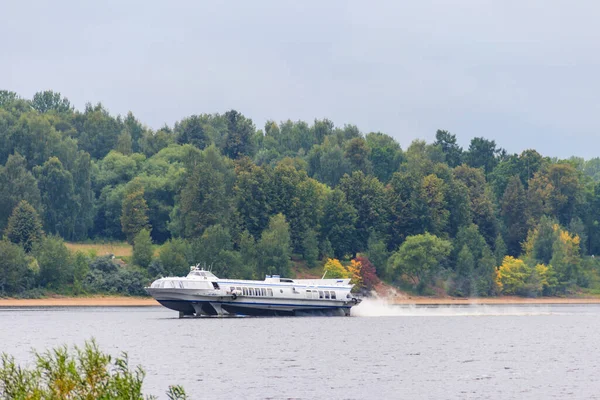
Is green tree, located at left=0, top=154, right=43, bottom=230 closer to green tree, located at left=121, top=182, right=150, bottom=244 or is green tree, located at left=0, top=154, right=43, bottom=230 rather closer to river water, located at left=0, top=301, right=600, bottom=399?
green tree, located at left=121, top=182, right=150, bottom=244

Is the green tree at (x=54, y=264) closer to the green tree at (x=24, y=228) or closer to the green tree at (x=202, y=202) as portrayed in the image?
the green tree at (x=24, y=228)

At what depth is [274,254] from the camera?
158250 mm

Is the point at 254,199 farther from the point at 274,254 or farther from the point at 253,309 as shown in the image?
the point at 253,309

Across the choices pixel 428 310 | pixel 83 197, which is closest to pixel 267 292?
pixel 428 310

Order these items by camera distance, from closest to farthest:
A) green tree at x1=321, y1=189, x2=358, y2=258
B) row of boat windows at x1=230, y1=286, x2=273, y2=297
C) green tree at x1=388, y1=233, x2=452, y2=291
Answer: row of boat windows at x1=230, y1=286, x2=273, y2=297, green tree at x1=388, y1=233, x2=452, y2=291, green tree at x1=321, y1=189, x2=358, y2=258

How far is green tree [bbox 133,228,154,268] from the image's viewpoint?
15175cm

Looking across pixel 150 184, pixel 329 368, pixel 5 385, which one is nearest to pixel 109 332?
pixel 329 368

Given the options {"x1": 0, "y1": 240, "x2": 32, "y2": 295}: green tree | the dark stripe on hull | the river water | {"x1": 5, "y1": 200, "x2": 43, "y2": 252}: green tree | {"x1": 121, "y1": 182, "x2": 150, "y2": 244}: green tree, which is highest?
{"x1": 121, "y1": 182, "x2": 150, "y2": 244}: green tree

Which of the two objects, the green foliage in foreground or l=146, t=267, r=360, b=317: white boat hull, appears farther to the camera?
l=146, t=267, r=360, b=317: white boat hull

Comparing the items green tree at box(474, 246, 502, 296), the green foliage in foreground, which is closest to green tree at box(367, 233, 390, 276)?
green tree at box(474, 246, 502, 296)

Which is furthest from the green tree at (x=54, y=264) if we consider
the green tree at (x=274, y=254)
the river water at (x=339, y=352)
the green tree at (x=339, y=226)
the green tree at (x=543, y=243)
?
the green tree at (x=543, y=243)

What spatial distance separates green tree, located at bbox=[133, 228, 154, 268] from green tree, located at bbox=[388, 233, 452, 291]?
39379 millimetres

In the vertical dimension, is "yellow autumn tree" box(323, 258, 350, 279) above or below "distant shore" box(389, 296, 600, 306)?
above

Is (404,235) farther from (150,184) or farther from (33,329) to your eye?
(33,329)
